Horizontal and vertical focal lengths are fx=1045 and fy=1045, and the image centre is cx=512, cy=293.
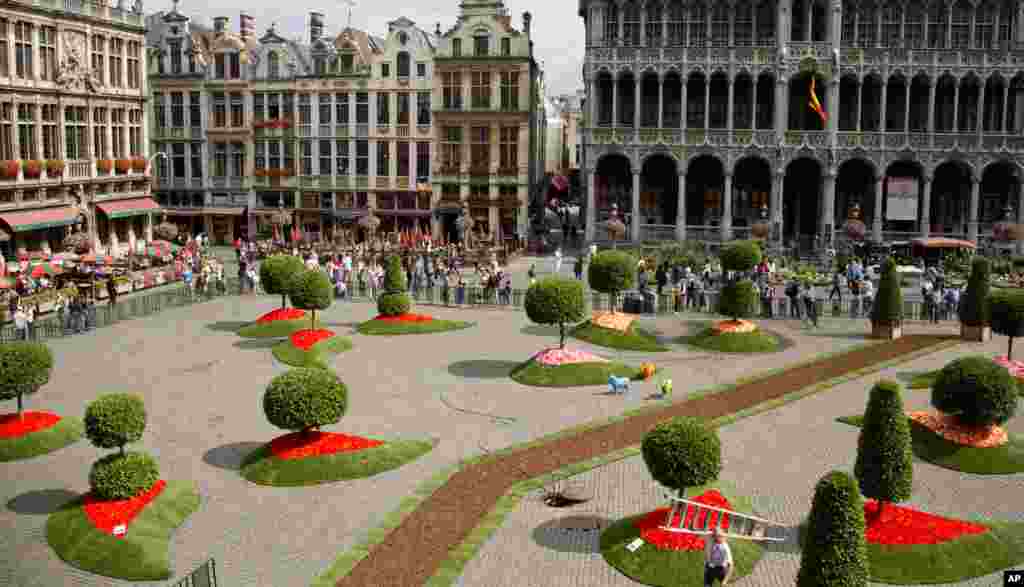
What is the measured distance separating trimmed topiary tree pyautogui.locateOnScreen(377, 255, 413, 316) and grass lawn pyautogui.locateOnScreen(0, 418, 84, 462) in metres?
16.9

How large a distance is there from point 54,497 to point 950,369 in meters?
21.5

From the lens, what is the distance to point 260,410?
31.1m

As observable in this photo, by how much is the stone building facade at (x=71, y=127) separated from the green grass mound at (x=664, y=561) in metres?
46.2

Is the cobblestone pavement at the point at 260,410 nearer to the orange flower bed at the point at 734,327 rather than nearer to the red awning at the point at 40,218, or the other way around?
the orange flower bed at the point at 734,327

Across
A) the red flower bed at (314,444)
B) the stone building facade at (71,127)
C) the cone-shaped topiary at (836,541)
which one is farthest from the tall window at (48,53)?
the cone-shaped topiary at (836,541)

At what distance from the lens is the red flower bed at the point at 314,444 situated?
25750mm

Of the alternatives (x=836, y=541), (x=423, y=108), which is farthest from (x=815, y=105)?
(x=836, y=541)

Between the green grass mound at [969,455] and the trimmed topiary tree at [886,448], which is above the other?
the trimmed topiary tree at [886,448]

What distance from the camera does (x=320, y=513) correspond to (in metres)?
22.9

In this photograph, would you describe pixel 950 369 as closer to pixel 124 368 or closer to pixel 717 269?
pixel 124 368

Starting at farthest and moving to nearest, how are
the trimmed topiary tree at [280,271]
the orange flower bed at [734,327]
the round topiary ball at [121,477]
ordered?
the trimmed topiary tree at [280,271] < the orange flower bed at [734,327] < the round topiary ball at [121,477]

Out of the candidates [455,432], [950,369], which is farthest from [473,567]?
[950,369]

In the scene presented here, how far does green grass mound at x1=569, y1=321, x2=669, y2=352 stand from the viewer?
4006 centimetres

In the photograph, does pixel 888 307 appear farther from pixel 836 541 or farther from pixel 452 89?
pixel 452 89
